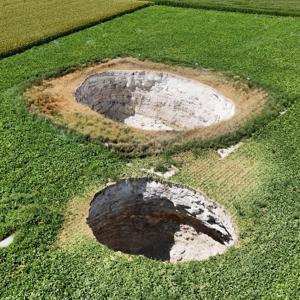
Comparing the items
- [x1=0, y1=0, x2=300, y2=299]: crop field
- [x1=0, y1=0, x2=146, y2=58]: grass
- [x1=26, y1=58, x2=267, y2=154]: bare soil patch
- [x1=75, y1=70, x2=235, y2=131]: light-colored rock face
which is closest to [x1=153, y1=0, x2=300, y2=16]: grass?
[x1=0, y1=0, x2=146, y2=58]: grass

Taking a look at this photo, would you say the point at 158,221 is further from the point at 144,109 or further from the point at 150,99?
the point at 150,99

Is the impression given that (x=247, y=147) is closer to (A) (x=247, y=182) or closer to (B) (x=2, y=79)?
(A) (x=247, y=182)

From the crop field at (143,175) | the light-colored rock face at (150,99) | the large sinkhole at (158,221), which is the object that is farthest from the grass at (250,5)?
the large sinkhole at (158,221)

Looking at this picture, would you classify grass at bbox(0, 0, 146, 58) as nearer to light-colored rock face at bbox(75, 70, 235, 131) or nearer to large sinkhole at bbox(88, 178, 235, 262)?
light-colored rock face at bbox(75, 70, 235, 131)

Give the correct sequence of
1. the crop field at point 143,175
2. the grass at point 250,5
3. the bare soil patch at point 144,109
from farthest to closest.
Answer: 1. the grass at point 250,5
2. the bare soil patch at point 144,109
3. the crop field at point 143,175

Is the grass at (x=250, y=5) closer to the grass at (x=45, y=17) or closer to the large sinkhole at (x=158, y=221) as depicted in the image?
the grass at (x=45, y=17)

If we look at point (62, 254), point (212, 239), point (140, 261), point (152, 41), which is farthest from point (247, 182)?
point (152, 41)

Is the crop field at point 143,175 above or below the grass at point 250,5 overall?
above
